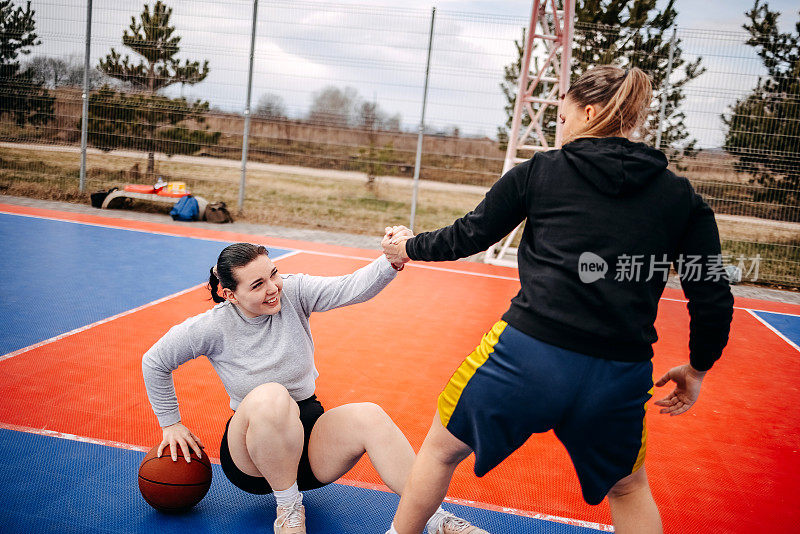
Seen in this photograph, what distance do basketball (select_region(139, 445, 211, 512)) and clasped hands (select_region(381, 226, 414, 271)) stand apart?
1125 mm

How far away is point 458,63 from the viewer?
10672 mm

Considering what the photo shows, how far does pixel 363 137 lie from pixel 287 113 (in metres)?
1.41

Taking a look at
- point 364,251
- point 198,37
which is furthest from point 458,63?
point 198,37

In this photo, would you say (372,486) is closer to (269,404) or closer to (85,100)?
(269,404)

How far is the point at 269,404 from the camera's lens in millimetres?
2268

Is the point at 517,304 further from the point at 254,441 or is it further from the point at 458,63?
the point at 458,63

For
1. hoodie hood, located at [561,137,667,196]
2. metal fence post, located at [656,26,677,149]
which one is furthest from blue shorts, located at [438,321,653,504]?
metal fence post, located at [656,26,677,149]

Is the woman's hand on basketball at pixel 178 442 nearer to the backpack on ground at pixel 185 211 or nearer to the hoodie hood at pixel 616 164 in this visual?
the hoodie hood at pixel 616 164

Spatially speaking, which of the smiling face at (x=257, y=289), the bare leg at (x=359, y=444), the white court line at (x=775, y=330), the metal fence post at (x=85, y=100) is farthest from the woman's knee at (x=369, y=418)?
the metal fence post at (x=85, y=100)

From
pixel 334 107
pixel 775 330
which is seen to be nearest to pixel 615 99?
pixel 775 330

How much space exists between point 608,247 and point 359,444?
1217 millimetres

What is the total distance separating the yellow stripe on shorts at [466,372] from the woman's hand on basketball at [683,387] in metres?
0.64

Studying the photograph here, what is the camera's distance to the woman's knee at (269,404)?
2.25 meters

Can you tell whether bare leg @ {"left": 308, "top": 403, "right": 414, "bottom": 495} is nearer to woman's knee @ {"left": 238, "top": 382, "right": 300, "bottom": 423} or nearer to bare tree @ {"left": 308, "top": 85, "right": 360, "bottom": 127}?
woman's knee @ {"left": 238, "top": 382, "right": 300, "bottom": 423}
